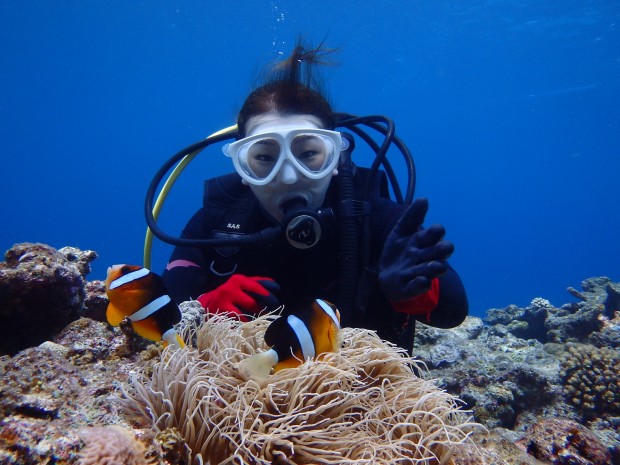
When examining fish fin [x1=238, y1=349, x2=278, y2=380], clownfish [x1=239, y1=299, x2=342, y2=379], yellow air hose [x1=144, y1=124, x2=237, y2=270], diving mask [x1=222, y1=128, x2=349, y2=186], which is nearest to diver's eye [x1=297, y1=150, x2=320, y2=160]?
diving mask [x1=222, y1=128, x2=349, y2=186]

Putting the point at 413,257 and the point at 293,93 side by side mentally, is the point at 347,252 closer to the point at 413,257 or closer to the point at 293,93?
the point at 413,257

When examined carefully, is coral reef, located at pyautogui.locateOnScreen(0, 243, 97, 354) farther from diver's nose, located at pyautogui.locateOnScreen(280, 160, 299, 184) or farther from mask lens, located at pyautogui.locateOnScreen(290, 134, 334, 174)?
mask lens, located at pyautogui.locateOnScreen(290, 134, 334, 174)

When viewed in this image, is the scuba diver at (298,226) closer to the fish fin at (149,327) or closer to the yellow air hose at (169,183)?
the yellow air hose at (169,183)

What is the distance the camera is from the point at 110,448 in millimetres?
1089

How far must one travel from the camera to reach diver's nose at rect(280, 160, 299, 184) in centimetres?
299

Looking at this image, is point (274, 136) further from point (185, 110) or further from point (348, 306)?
point (185, 110)

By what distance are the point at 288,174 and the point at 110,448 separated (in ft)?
7.14

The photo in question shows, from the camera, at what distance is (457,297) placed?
2.90 metres

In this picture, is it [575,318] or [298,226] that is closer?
[298,226]

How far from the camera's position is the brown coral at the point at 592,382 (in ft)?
14.0

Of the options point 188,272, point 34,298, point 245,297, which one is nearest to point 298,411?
point 245,297

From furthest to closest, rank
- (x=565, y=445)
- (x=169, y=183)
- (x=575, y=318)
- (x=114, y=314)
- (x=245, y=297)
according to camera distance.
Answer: (x=575, y=318)
(x=169, y=183)
(x=245, y=297)
(x=565, y=445)
(x=114, y=314)

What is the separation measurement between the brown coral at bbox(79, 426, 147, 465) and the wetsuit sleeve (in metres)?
2.00

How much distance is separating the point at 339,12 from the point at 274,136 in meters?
29.3
